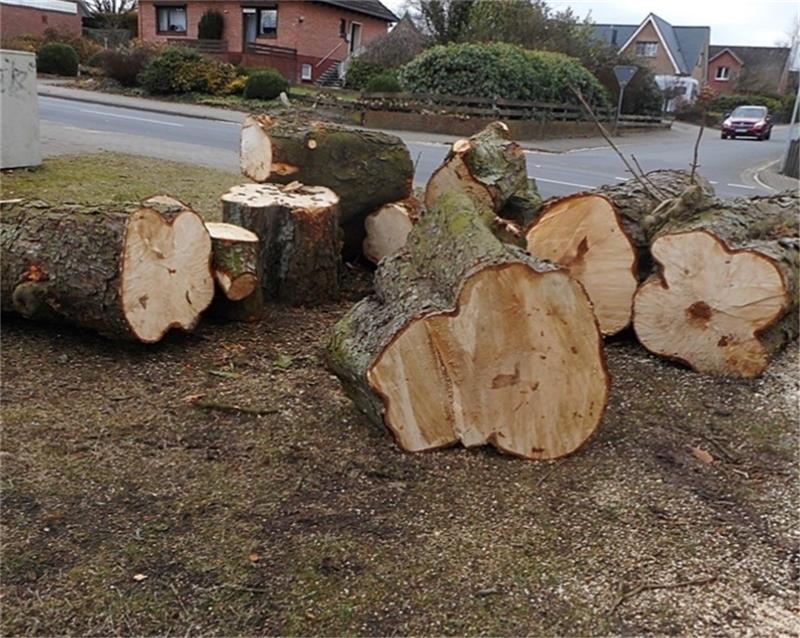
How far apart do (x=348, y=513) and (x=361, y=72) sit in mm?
26533

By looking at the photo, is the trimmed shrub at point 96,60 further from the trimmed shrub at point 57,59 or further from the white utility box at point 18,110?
the white utility box at point 18,110

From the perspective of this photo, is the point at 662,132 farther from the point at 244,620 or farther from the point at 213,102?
the point at 244,620

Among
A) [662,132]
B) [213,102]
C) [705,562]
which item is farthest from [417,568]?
[662,132]

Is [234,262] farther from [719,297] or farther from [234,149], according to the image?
[234,149]

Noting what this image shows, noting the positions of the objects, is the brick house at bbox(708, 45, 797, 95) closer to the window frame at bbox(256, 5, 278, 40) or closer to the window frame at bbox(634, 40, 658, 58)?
the window frame at bbox(634, 40, 658, 58)

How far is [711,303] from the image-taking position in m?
3.95

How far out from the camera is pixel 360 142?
5457mm

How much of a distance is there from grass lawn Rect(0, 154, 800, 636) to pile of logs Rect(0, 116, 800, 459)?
225 millimetres

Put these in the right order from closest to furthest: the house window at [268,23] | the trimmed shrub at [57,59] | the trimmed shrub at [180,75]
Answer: the trimmed shrub at [180,75] → the trimmed shrub at [57,59] → the house window at [268,23]

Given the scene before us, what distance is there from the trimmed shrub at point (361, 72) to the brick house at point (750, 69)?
38859 millimetres

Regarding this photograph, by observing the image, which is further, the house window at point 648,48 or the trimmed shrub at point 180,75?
the house window at point 648,48

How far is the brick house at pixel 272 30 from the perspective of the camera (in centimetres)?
3222

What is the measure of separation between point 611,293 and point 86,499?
3015mm


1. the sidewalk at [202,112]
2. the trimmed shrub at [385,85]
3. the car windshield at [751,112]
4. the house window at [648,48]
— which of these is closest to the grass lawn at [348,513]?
the sidewalk at [202,112]
